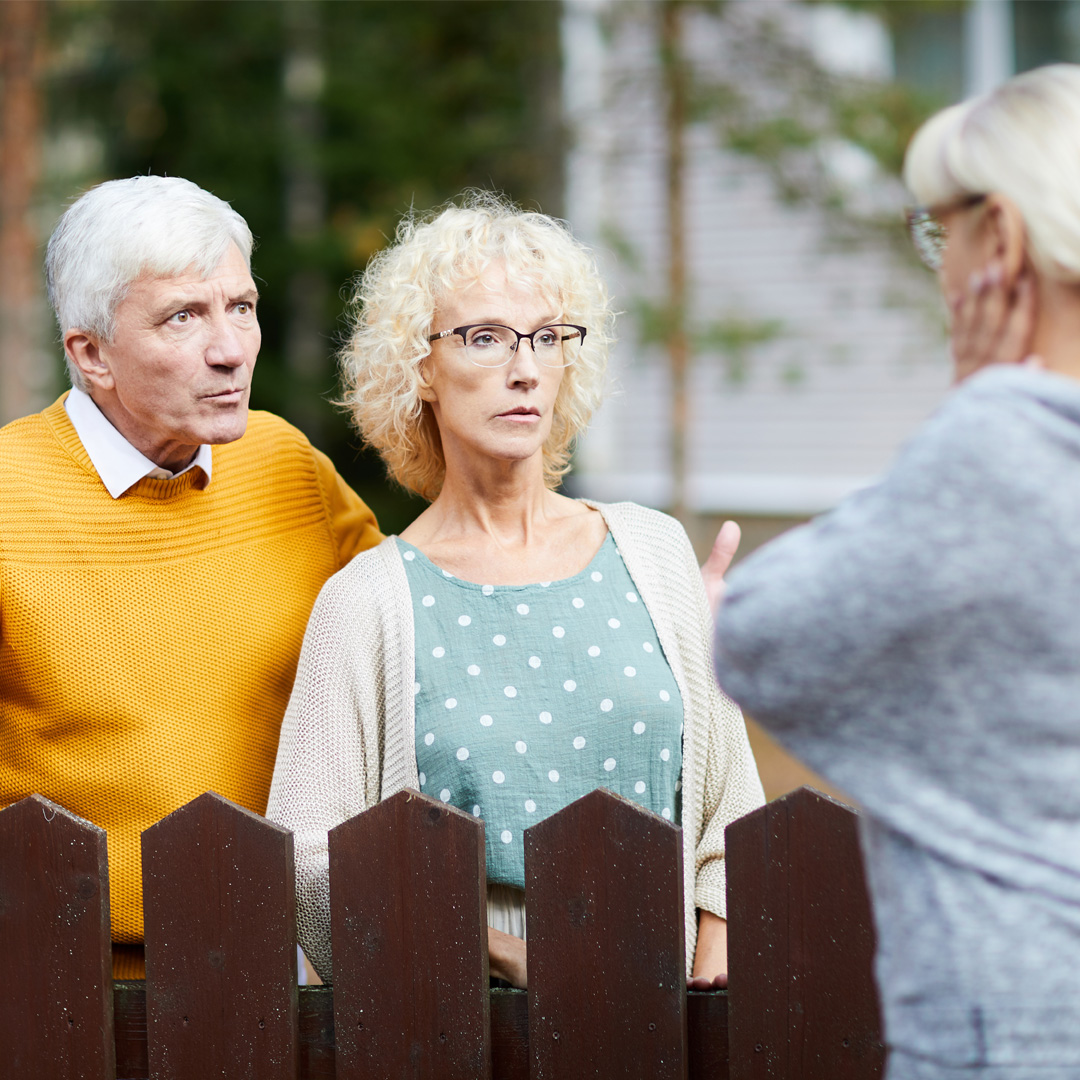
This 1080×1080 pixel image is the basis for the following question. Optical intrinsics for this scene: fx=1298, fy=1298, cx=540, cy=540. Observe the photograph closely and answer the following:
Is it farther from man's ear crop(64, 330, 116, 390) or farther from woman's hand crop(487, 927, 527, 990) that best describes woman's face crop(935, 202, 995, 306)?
man's ear crop(64, 330, 116, 390)

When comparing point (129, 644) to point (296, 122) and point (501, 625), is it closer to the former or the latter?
point (501, 625)

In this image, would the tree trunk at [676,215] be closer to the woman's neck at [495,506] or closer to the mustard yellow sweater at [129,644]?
the woman's neck at [495,506]

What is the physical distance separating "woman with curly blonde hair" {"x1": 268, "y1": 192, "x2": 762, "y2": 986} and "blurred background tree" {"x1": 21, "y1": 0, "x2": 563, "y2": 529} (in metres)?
7.26

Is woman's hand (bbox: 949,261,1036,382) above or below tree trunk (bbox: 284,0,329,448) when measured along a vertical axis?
below

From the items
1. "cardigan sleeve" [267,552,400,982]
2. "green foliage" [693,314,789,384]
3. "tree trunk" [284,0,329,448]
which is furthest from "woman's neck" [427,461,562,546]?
"tree trunk" [284,0,329,448]

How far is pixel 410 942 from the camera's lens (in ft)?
5.88

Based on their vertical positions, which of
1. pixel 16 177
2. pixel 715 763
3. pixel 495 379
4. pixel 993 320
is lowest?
pixel 715 763

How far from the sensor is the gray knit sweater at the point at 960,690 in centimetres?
102

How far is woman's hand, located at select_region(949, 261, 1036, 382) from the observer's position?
110cm

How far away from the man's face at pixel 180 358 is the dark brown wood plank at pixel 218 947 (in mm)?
579

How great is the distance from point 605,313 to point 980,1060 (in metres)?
1.44

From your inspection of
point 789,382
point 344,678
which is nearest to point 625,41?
point 789,382

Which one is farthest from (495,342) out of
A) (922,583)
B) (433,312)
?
(922,583)

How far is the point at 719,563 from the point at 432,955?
672 millimetres
